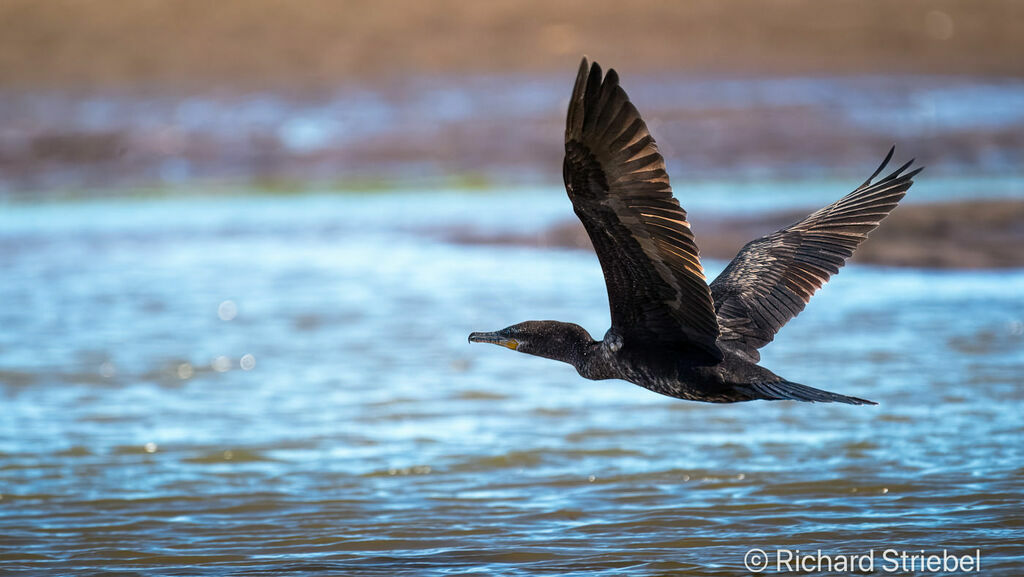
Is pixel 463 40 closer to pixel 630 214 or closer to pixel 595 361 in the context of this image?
pixel 595 361

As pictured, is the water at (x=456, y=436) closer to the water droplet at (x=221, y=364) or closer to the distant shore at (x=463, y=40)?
the water droplet at (x=221, y=364)

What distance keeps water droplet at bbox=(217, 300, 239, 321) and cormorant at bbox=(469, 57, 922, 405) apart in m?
5.57

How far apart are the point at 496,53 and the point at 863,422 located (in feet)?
59.0

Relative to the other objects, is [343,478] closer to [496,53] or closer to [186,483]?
[186,483]

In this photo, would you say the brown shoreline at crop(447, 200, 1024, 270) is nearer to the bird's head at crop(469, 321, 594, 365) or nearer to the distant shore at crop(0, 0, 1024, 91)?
the bird's head at crop(469, 321, 594, 365)

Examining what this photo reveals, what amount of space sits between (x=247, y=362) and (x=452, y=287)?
2770 millimetres

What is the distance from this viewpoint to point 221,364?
9016 millimetres

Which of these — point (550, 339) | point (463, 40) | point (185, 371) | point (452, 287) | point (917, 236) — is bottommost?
point (550, 339)

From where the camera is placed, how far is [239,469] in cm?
677

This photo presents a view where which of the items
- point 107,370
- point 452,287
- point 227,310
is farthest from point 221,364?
point 452,287

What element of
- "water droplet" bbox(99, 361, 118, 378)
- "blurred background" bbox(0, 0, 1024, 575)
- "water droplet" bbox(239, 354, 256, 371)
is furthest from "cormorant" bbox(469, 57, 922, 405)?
"water droplet" bbox(99, 361, 118, 378)

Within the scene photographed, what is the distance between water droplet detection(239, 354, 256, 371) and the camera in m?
8.92

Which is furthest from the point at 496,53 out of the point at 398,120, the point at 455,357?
the point at 455,357

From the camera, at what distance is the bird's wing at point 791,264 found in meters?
5.69
